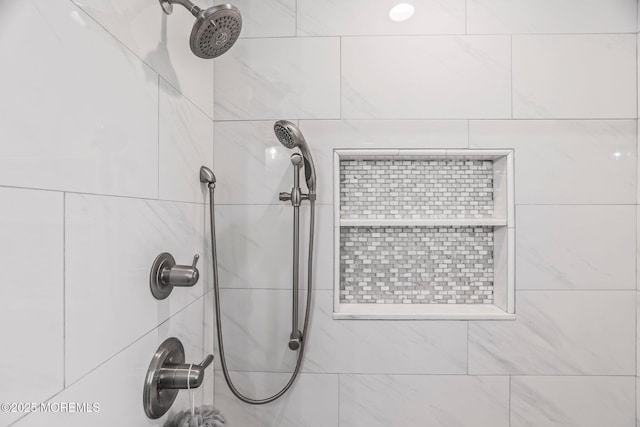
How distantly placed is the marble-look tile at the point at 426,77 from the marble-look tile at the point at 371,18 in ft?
0.10

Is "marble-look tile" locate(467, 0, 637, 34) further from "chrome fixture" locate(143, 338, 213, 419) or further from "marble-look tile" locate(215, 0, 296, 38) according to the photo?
"chrome fixture" locate(143, 338, 213, 419)

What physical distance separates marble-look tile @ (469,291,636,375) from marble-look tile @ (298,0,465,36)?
1014 mm

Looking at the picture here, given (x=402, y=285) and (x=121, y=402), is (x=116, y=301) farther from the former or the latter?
(x=402, y=285)

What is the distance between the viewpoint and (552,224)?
1.31 meters

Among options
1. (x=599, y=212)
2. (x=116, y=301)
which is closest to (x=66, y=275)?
(x=116, y=301)

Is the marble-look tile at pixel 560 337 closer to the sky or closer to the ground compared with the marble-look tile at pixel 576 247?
closer to the ground

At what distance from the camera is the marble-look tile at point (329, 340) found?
1.31m

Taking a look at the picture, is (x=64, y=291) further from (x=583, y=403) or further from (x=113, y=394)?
Result: (x=583, y=403)

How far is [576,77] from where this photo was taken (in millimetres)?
1309

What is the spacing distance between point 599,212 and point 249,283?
50.4 inches

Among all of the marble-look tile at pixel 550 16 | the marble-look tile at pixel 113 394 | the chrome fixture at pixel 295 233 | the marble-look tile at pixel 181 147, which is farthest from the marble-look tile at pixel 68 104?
the marble-look tile at pixel 550 16

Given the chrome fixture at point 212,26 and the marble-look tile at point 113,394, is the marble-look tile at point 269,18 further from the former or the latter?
the marble-look tile at point 113,394

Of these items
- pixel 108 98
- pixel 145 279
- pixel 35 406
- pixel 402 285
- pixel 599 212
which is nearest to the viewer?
pixel 35 406

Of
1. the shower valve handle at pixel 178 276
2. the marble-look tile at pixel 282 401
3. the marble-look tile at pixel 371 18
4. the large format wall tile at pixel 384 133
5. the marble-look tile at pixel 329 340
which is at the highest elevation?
the marble-look tile at pixel 371 18
